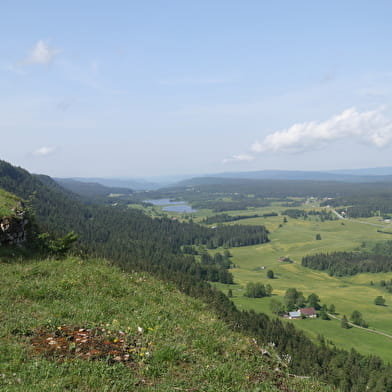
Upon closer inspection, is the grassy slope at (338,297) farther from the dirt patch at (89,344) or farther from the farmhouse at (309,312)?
the dirt patch at (89,344)

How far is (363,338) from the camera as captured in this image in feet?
329

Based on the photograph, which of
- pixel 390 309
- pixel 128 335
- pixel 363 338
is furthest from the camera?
pixel 390 309

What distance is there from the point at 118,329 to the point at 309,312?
128490 mm

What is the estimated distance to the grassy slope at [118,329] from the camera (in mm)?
8227

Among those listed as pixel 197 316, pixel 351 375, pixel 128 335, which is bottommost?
pixel 351 375

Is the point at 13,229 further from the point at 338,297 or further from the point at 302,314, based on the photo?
the point at 338,297

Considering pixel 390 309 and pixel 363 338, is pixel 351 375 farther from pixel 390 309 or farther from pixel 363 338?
pixel 390 309

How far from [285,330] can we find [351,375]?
21926 mm

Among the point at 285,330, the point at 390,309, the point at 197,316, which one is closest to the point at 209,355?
the point at 197,316

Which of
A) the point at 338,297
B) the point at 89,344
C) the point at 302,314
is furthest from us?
the point at 338,297

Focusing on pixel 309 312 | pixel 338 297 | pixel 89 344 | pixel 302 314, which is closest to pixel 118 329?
pixel 89 344

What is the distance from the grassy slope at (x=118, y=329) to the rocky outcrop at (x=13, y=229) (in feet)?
11.4

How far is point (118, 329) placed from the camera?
11453 mm

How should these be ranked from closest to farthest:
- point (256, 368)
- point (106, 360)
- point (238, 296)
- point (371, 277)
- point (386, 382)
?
point (106, 360) → point (256, 368) → point (386, 382) → point (238, 296) → point (371, 277)
